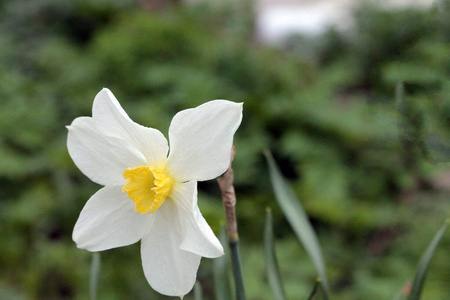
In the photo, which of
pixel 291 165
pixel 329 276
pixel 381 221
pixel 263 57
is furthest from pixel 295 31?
pixel 329 276

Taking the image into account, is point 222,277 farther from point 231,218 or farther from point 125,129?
point 125,129

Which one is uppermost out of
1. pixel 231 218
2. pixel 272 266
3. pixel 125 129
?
pixel 125 129

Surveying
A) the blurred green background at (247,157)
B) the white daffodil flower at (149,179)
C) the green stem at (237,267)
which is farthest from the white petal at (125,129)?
the blurred green background at (247,157)

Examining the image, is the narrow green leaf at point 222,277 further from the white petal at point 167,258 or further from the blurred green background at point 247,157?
the blurred green background at point 247,157

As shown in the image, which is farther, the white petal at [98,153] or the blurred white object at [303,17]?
the blurred white object at [303,17]

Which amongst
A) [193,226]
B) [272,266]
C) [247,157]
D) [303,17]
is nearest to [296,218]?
[272,266]

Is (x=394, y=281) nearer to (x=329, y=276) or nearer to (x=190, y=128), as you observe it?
(x=329, y=276)
